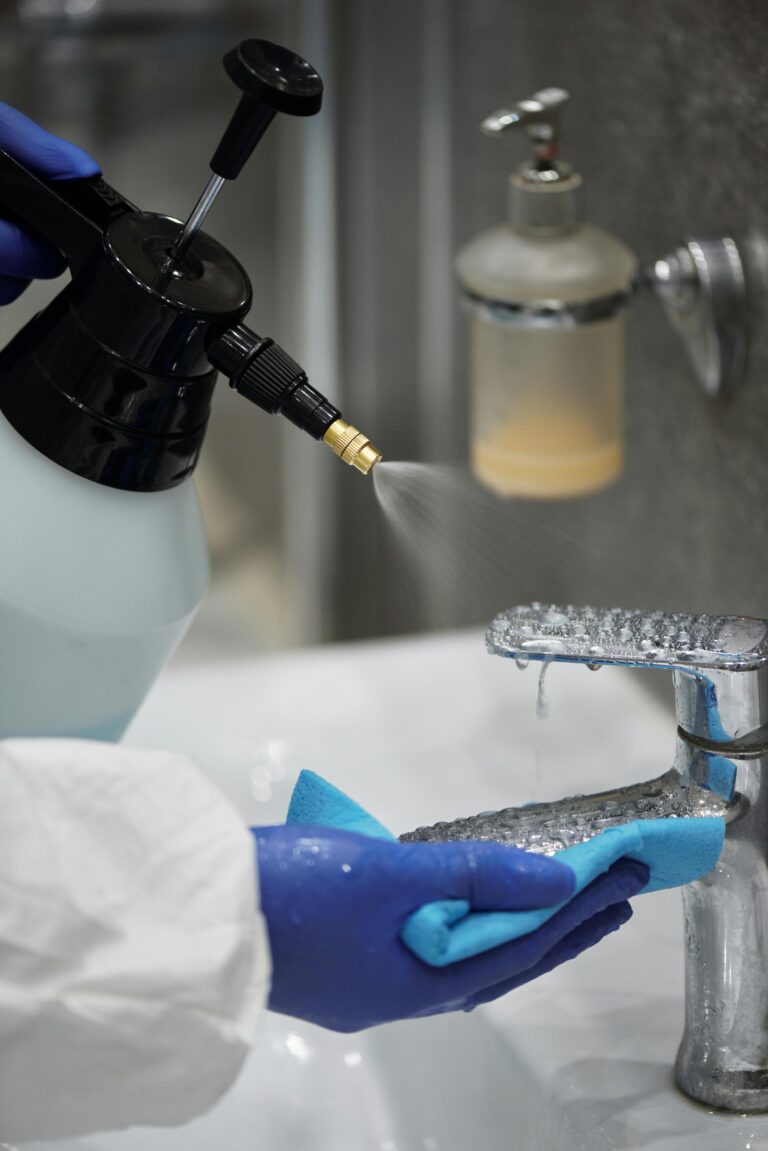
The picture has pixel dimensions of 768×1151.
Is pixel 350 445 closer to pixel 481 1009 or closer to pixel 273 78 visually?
pixel 273 78

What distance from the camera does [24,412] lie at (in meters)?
0.40

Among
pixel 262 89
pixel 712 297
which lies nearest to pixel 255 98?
pixel 262 89

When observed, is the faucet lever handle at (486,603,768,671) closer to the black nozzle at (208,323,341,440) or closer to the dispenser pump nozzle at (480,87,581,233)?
the black nozzle at (208,323,341,440)

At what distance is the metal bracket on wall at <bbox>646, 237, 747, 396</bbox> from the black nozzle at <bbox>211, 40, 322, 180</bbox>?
0.77ft

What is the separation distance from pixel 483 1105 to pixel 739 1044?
0.10 metres

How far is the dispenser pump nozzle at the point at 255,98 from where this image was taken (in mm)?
368

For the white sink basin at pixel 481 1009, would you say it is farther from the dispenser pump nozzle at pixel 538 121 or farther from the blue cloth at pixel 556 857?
the dispenser pump nozzle at pixel 538 121

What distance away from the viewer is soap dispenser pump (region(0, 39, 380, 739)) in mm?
389

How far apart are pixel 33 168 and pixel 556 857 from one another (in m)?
0.27

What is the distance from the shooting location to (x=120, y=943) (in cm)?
32

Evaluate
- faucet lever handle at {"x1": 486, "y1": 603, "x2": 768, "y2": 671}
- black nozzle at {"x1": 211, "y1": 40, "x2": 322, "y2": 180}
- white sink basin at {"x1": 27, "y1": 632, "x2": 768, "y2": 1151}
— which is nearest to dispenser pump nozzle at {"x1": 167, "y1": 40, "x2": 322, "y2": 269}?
black nozzle at {"x1": 211, "y1": 40, "x2": 322, "y2": 180}

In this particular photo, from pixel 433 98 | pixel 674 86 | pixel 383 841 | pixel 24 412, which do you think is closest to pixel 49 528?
pixel 24 412

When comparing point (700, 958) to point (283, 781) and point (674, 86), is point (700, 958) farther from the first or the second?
point (674, 86)

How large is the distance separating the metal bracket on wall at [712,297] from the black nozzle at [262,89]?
0.23m
